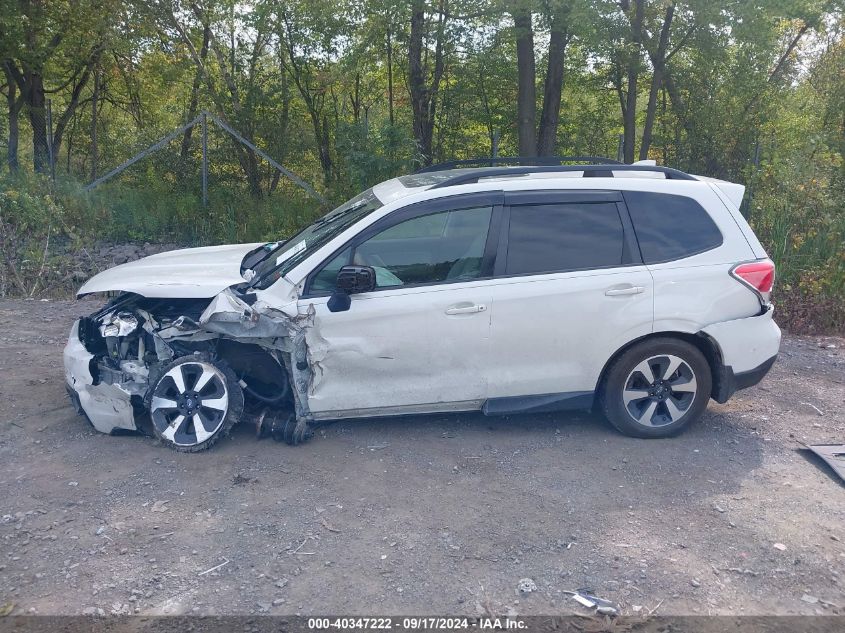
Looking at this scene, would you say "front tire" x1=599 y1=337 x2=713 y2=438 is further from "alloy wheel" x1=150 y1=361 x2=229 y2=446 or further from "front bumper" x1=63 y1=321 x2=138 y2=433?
"front bumper" x1=63 y1=321 x2=138 y2=433

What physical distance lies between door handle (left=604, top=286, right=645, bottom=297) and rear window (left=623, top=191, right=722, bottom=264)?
0.26 meters

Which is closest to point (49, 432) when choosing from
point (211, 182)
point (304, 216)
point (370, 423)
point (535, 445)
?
point (370, 423)

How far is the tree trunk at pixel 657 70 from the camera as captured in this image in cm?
1431

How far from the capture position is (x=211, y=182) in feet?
50.2

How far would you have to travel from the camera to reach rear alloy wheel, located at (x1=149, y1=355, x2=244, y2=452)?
5293 mm

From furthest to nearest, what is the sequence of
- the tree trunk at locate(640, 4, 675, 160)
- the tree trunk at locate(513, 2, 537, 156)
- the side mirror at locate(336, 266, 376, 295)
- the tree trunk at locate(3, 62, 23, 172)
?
the tree trunk at locate(3, 62, 23, 172) < the tree trunk at locate(640, 4, 675, 160) < the tree trunk at locate(513, 2, 537, 156) < the side mirror at locate(336, 266, 376, 295)

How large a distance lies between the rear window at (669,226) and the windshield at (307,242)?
184 cm

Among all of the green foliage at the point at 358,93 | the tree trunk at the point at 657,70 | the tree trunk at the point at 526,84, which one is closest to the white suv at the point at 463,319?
the green foliage at the point at 358,93

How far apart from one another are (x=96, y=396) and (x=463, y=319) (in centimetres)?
255

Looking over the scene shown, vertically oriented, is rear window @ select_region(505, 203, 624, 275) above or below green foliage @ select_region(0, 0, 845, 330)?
below

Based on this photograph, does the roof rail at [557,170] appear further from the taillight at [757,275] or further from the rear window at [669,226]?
the taillight at [757,275]

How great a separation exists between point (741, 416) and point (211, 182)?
11.7 metres

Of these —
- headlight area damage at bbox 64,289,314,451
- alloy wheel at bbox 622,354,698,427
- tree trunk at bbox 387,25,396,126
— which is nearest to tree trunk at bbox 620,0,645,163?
tree trunk at bbox 387,25,396,126

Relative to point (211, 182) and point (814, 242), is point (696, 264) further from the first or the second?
point (211, 182)
